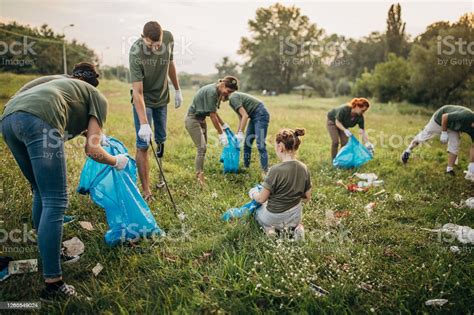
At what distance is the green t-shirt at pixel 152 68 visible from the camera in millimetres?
3938

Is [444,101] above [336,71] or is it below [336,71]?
below

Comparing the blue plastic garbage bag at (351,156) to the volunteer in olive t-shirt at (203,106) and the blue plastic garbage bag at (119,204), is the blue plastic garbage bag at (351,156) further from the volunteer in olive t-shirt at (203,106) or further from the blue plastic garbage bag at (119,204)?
the blue plastic garbage bag at (119,204)

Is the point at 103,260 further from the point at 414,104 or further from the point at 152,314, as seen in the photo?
the point at 414,104

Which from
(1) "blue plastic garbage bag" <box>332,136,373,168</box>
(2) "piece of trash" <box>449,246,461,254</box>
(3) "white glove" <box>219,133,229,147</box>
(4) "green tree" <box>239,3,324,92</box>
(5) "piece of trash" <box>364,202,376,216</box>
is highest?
(4) "green tree" <box>239,3,324,92</box>

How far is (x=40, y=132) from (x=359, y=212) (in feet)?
11.9

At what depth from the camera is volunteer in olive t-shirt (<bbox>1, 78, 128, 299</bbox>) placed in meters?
2.28

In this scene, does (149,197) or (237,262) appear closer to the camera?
(237,262)

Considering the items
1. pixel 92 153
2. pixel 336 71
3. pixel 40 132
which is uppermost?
pixel 336 71

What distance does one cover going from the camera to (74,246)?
10.7 ft

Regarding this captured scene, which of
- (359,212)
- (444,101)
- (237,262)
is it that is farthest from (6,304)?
(444,101)

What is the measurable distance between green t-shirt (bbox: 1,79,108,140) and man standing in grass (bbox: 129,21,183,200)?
4.53 feet

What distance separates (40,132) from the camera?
227 centimetres

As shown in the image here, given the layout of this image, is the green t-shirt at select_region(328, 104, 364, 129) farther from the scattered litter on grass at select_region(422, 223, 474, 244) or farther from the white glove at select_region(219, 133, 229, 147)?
the scattered litter on grass at select_region(422, 223, 474, 244)

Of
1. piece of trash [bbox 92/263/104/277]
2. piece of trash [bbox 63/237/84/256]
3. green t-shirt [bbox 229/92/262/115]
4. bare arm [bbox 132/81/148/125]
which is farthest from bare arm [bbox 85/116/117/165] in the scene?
green t-shirt [bbox 229/92/262/115]
